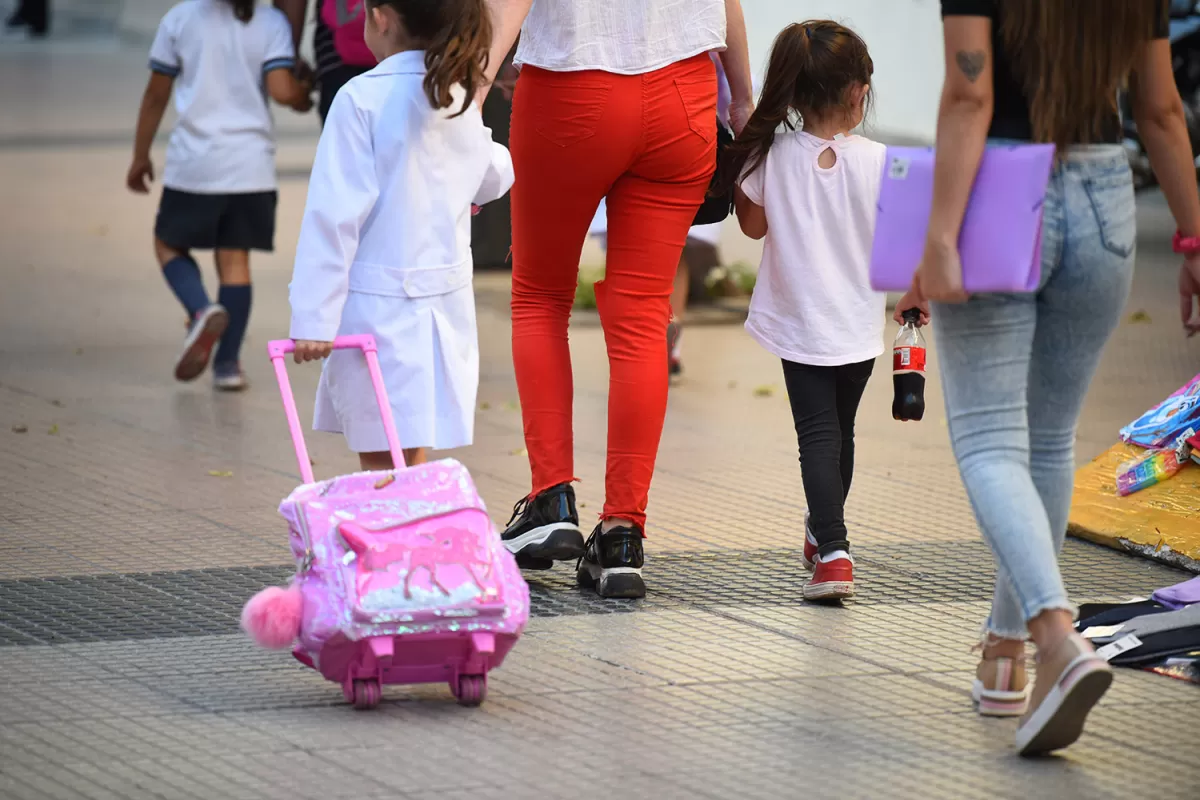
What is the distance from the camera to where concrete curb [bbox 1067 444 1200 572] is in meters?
5.13

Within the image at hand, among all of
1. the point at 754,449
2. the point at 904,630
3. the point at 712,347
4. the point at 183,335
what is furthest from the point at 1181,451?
the point at 183,335

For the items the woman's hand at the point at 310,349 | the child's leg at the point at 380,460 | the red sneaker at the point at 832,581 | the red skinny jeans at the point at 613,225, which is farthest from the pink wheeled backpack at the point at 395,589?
the red sneaker at the point at 832,581

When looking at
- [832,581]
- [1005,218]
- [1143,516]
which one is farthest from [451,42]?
[1143,516]

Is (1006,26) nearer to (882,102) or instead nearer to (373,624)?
(373,624)

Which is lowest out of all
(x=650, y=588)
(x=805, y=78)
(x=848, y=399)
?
(x=650, y=588)

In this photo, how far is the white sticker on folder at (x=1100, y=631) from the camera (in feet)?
14.0

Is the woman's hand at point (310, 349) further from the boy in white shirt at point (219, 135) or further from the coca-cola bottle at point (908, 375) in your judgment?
the boy in white shirt at point (219, 135)

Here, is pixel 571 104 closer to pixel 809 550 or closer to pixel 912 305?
pixel 912 305

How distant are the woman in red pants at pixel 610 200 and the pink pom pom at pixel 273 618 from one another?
3.93 ft

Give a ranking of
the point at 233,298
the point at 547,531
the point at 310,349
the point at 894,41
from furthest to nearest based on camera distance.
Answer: the point at 894,41
the point at 233,298
the point at 547,531
the point at 310,349

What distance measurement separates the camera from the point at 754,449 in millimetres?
6801

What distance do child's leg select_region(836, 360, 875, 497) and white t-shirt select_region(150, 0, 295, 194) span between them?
3797 mm

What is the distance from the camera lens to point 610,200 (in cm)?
474

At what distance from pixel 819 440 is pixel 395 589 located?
1.52 m
